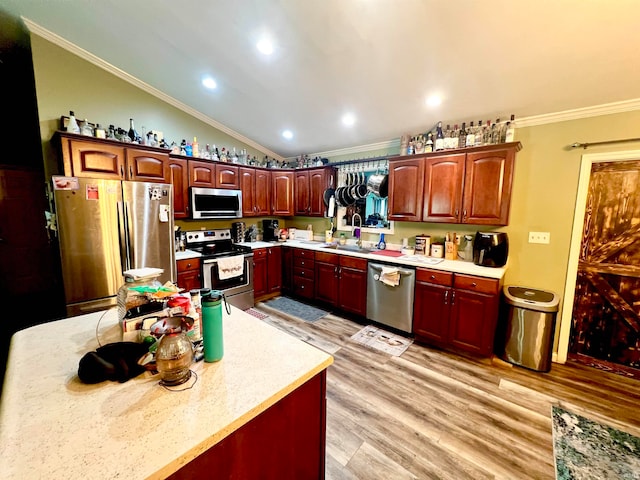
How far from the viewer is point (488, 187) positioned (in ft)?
8.88

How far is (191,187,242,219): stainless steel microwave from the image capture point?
11.6ft

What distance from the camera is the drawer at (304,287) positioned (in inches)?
158

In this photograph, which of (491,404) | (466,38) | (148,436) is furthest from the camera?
(491,404)

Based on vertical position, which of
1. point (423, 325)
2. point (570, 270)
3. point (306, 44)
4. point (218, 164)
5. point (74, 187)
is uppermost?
point (306, 44)

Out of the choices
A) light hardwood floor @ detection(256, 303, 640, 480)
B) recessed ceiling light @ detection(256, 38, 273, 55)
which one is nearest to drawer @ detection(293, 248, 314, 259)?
light hardwood floor @ detection(256, 303, 640, 480)

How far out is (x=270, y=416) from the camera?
2.89ft

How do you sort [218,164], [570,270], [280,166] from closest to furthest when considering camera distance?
→ 1. [570,270]
2. [218,164]
3. [280,166]

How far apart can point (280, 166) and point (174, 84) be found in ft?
6.43

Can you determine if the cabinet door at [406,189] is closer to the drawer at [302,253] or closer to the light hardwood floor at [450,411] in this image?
the drawer at [302,253]

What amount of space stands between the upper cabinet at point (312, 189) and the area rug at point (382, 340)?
1.91 metres

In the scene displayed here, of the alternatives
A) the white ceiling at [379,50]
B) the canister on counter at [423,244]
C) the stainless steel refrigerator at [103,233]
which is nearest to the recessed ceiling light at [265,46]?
the white ceiling at [379,50]

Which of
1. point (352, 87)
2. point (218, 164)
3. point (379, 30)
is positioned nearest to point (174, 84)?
point (218, 164)

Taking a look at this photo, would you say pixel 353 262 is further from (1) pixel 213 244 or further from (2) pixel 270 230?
(1) pixel 213 244

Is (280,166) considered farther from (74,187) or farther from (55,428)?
(55,428)
